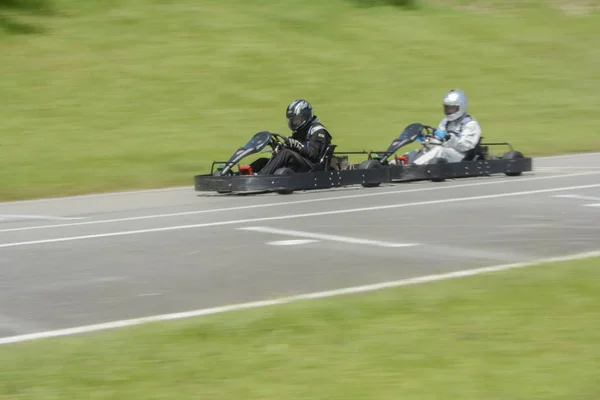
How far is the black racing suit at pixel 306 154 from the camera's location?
1420cm

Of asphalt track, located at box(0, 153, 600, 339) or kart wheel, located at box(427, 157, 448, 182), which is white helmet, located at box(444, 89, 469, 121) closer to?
kart wheel, located at box(427, 157, 448, 182)

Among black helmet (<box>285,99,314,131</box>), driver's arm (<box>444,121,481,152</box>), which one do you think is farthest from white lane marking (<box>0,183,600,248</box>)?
black helmet (<box>285,99,314,131</box>)

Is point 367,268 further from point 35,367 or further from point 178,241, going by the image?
point 35,367

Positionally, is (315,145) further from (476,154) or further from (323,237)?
(323,237)

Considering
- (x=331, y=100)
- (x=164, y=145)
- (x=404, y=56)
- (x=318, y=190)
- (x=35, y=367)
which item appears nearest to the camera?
(x=35, y=367)

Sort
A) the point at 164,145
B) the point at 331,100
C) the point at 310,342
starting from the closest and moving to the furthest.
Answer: the point at 310,342, the point at 164,145, the point at 331,100

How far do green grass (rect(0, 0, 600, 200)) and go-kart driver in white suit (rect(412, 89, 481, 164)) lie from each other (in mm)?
3827

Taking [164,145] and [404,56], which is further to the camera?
[404,56]

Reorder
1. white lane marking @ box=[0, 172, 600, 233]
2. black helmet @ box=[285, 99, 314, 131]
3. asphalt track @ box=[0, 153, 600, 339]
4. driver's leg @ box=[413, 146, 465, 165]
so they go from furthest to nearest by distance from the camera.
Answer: driver's leg @ box=[413, 146, 465, 165], black helmet @ box=[285, 99, 314, 131], white lane marking @ box=[0, 172, 600, 233], asphalt track @ box=[0, 153, 600, 339]

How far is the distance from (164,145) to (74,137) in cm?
179

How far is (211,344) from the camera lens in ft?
17.8

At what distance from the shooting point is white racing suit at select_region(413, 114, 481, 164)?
1588 centimetres

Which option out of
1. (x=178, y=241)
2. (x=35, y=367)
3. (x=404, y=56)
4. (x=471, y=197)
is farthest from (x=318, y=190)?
(x=404, y=56)

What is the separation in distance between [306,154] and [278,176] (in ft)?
2.11
